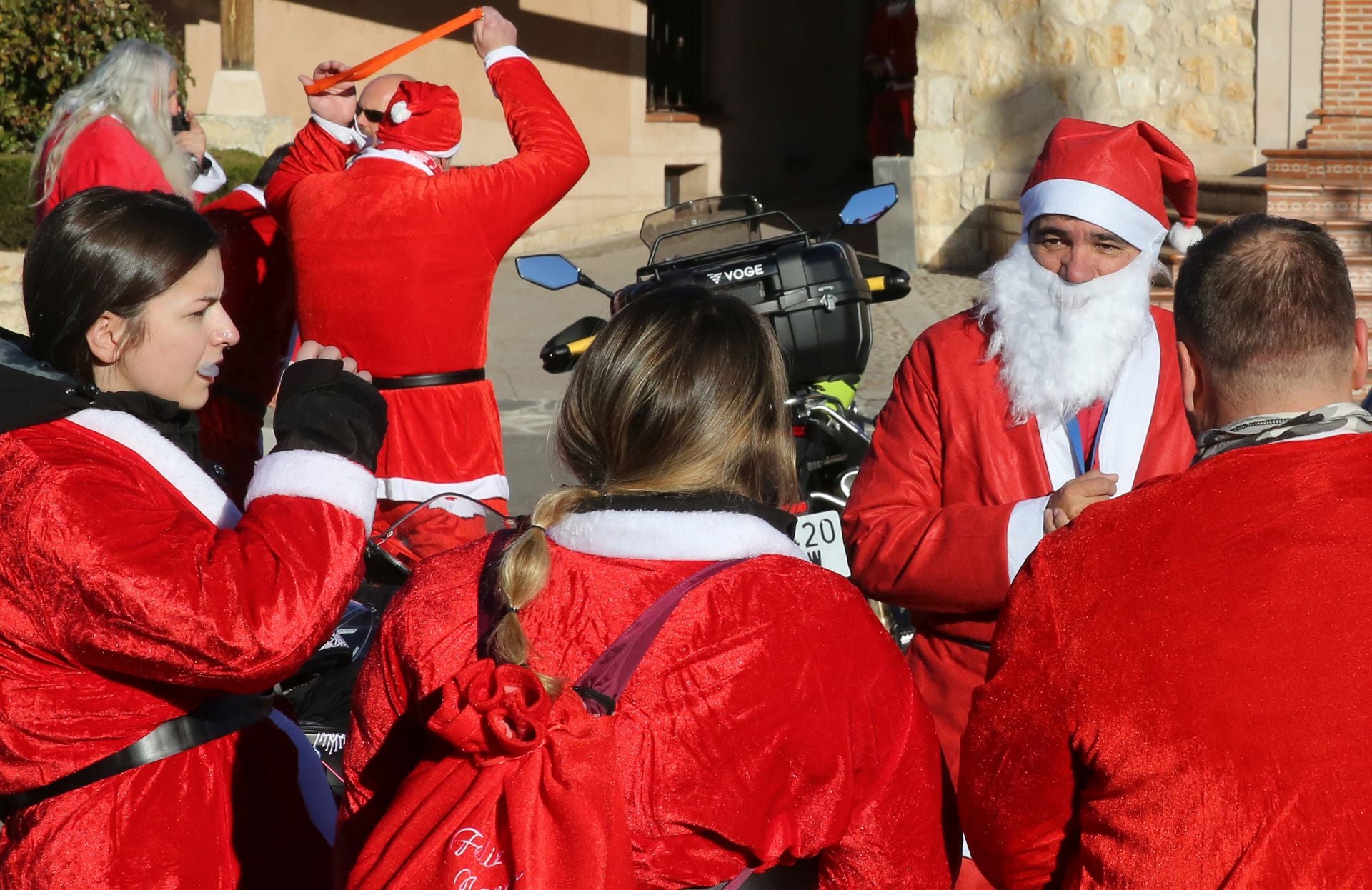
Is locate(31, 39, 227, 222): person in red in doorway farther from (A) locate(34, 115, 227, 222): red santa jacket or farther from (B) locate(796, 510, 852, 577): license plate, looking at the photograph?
(B) locate(796, 510, 852, 577): license plate

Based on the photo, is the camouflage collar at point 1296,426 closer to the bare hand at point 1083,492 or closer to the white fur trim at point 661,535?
the bare hand at point 1083,492

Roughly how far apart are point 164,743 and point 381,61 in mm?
2796

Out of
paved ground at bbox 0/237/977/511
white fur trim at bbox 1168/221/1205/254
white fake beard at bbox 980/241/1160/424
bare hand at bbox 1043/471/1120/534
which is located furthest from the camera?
paved ground at bbox 0/237/977/511

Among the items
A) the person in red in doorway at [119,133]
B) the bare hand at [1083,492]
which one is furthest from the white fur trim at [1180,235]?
the person in red in doorway at [119,133]

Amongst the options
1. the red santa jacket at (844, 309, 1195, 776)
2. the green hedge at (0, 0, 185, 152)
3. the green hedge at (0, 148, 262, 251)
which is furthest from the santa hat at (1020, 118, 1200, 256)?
the green hedge at (0, 0, 185, 152)

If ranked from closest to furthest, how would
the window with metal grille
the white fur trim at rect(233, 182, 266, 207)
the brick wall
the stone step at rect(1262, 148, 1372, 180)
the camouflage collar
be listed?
the camouflage collar → the white fur trim at rect(233, 182, 266, 207) → the stone step at rect(1262, 148, 1372, 180) → the brick wall → the window with metal grille

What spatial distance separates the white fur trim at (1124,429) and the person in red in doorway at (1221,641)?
0.83m

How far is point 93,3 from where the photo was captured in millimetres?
10938

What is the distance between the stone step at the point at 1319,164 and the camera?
31.2ft

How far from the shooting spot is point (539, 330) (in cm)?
1094

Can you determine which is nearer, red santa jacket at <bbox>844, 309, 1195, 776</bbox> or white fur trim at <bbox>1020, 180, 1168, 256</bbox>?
red santa jacket at <bbox>844, 309, 1195, 776</bbox>

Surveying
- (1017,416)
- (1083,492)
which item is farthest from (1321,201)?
(1083,492)

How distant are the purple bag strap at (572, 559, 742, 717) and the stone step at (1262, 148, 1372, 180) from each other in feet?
29.4

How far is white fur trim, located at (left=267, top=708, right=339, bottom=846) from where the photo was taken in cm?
238
